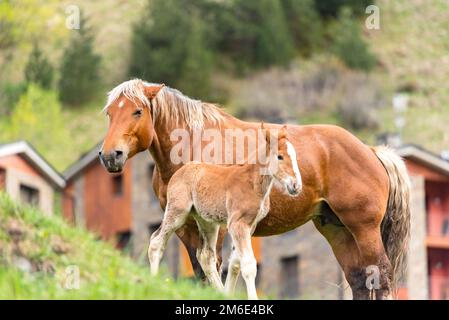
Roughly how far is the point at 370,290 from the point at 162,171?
292 cm

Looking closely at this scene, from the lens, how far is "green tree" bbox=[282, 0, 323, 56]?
416ft

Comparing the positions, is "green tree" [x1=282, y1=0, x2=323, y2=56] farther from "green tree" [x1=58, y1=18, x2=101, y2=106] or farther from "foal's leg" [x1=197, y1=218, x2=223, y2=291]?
"foal's leg" [x1=197, y1=218, x2=223, y2=291]

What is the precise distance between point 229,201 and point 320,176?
242cm

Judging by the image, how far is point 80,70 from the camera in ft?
384

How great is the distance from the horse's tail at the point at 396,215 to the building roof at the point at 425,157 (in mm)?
40772

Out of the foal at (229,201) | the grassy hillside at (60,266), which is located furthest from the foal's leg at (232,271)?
the grassy hillside at (60,266)

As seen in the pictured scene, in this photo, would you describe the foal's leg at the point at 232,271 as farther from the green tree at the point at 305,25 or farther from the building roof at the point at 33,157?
the green tree at the point at 305,25

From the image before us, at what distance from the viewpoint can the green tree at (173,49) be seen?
117562mm

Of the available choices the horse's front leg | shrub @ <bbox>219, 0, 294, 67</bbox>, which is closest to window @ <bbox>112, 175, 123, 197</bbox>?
shrub @ <bbox>219, 0, 294, 67</bbox>

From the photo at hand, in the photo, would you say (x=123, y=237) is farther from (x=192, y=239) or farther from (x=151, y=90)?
(x=151, y=90)

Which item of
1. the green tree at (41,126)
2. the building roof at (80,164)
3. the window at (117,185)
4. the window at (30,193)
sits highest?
the green tree at (41,126)

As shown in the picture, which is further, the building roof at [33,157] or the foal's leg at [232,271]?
the building roof at [33,157]

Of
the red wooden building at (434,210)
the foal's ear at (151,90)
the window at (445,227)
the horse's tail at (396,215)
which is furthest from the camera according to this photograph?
the window at (445,227)

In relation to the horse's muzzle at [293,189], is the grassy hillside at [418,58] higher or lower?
higher
